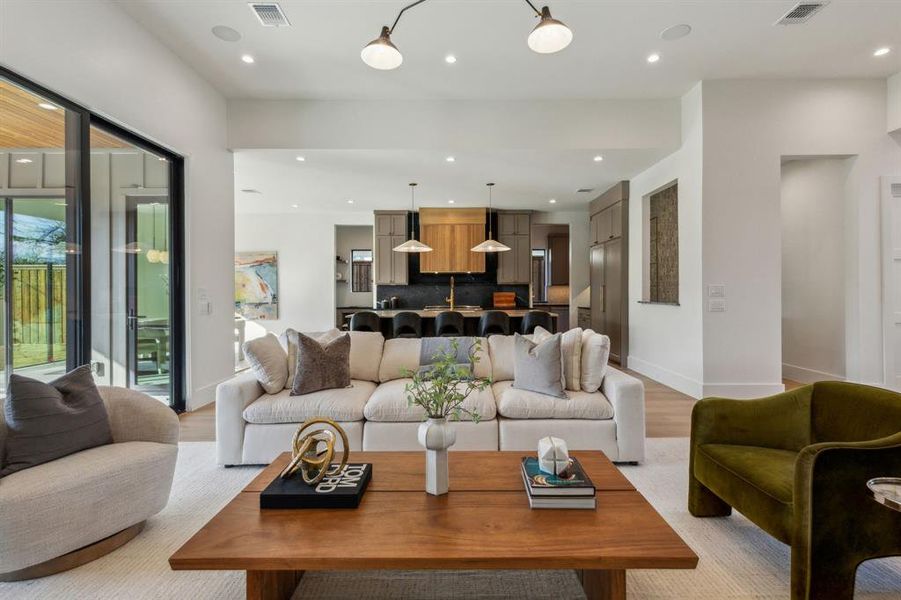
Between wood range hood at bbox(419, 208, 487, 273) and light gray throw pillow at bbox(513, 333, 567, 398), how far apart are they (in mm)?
5185

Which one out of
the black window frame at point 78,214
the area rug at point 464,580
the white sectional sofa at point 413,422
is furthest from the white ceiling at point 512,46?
the area rug at point 464,580

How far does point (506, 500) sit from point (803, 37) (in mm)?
4713

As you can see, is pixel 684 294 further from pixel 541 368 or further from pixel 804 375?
pixel 541 368

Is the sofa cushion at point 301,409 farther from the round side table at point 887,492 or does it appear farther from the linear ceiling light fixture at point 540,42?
the round side table at point 887,492

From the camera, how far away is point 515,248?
8320mm

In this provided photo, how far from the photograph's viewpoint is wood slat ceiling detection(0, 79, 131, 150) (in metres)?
2.55

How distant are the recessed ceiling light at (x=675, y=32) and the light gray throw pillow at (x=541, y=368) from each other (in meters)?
2.84

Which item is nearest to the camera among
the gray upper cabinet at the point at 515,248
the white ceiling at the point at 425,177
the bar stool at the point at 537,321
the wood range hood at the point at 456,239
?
the white ceiling at the point at 425,177

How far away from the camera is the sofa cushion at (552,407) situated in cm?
275

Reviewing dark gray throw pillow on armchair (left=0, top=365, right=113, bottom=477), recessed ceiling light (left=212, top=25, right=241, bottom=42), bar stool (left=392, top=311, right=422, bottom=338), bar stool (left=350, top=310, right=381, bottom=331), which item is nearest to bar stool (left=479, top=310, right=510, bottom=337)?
bar stool (left=392, top=311, right=422, bottom=338)

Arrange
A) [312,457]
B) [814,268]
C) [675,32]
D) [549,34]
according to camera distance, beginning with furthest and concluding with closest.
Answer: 1. [814,268]
2. [675,32]
3. [549,34]
4. [312,457]

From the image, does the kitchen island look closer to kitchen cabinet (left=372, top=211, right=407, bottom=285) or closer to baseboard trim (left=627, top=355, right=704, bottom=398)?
baseboard trim (left=627, top=355, right=704, bottom=398)

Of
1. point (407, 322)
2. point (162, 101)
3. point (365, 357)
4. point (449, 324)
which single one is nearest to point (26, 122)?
point (162, 101)

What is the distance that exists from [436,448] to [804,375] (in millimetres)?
5841
